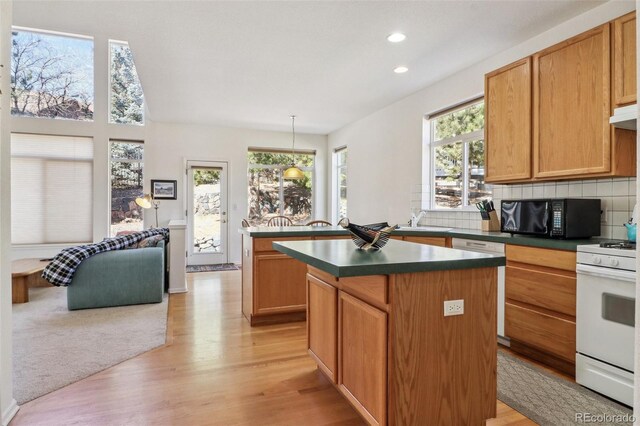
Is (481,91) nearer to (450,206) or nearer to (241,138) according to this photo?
(450,206)

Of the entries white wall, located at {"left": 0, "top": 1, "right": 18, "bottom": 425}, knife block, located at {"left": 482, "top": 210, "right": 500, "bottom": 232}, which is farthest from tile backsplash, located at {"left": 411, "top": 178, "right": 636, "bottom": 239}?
white wall, located at {"left": 0, "top": 1, "right": 18, "bottom": 425}

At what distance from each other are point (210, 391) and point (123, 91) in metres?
6.19

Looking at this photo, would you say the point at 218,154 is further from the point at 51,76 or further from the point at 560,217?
the point at 560,217

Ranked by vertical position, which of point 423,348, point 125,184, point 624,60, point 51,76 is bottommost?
point 423,348

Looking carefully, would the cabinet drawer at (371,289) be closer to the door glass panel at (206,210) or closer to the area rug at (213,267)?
the area rug at (213,267)

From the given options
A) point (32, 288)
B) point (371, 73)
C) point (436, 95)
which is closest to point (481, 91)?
point (436, 95)

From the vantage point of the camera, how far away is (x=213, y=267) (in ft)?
22.2

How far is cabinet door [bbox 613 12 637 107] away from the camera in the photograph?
7.48ft

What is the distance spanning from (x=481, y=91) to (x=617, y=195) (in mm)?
1731

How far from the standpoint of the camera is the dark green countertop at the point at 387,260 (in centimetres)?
143

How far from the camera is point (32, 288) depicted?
493 cm

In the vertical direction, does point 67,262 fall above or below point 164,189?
below

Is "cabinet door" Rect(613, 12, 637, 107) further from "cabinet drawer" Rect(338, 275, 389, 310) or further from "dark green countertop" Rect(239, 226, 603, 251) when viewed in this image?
"cabinet drawer" Rect(338, 275, 389, 310)

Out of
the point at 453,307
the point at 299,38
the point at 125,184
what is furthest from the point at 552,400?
the point at 125,184
